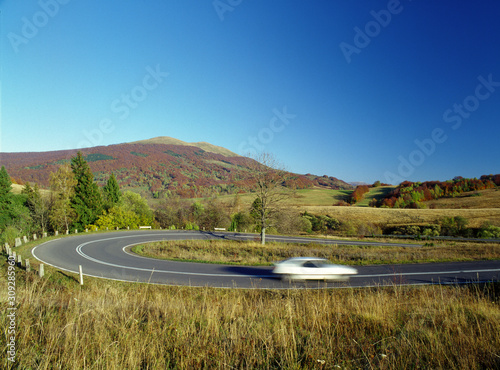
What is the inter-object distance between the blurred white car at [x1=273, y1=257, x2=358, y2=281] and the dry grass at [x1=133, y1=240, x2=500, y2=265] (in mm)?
8789

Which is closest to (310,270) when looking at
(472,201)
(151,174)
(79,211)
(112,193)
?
(79,211)

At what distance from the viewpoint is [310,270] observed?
1443 cm

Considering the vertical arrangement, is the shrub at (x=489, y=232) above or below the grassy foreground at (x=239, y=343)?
below

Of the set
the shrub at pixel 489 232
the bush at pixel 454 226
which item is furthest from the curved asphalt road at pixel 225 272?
the bush at pixel 454 226

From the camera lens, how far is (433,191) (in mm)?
79812

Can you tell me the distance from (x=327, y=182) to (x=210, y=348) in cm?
15662

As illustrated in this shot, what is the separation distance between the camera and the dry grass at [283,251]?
24.1 meters

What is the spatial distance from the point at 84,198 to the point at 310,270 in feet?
145

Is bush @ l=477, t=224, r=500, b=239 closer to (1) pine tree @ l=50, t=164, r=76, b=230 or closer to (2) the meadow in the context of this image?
(2) the meadow

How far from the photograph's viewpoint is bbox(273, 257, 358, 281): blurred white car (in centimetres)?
1438

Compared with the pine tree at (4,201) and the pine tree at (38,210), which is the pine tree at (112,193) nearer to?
the pine tree at (38,210)

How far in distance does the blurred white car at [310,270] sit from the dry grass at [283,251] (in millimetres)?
8789

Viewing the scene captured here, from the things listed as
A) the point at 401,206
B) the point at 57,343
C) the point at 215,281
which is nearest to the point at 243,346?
the point at 57,343

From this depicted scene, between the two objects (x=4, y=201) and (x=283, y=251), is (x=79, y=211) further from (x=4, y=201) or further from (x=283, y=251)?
(x=283, y=251)
